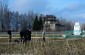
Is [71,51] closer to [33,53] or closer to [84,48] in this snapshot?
[84,48]

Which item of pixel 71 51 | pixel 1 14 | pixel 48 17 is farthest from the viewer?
pixel 48 17

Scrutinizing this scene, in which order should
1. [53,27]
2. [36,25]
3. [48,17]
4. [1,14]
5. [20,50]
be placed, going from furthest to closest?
[48,17]
[53,27]
[36,25]
[1,14]
[20,50]

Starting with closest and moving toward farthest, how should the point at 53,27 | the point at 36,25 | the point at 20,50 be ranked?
the point at 20,50 < the point at 36,25 < the point at 53,27

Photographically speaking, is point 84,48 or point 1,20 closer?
point 84,48

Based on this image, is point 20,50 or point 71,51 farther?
point 20,50

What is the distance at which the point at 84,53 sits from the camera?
10.1m

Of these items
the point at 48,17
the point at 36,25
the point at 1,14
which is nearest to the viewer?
the point at 1,14

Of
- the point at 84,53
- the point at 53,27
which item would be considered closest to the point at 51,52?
the point at 84,53

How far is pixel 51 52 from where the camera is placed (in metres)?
9.87

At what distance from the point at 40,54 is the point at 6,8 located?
7803 centimetres

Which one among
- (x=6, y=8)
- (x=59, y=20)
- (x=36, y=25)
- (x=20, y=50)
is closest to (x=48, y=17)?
(x=59, y=20)

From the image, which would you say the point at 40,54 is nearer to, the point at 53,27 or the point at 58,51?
the point at 58,51

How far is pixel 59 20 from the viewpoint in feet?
480

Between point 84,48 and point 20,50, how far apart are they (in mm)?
2482
